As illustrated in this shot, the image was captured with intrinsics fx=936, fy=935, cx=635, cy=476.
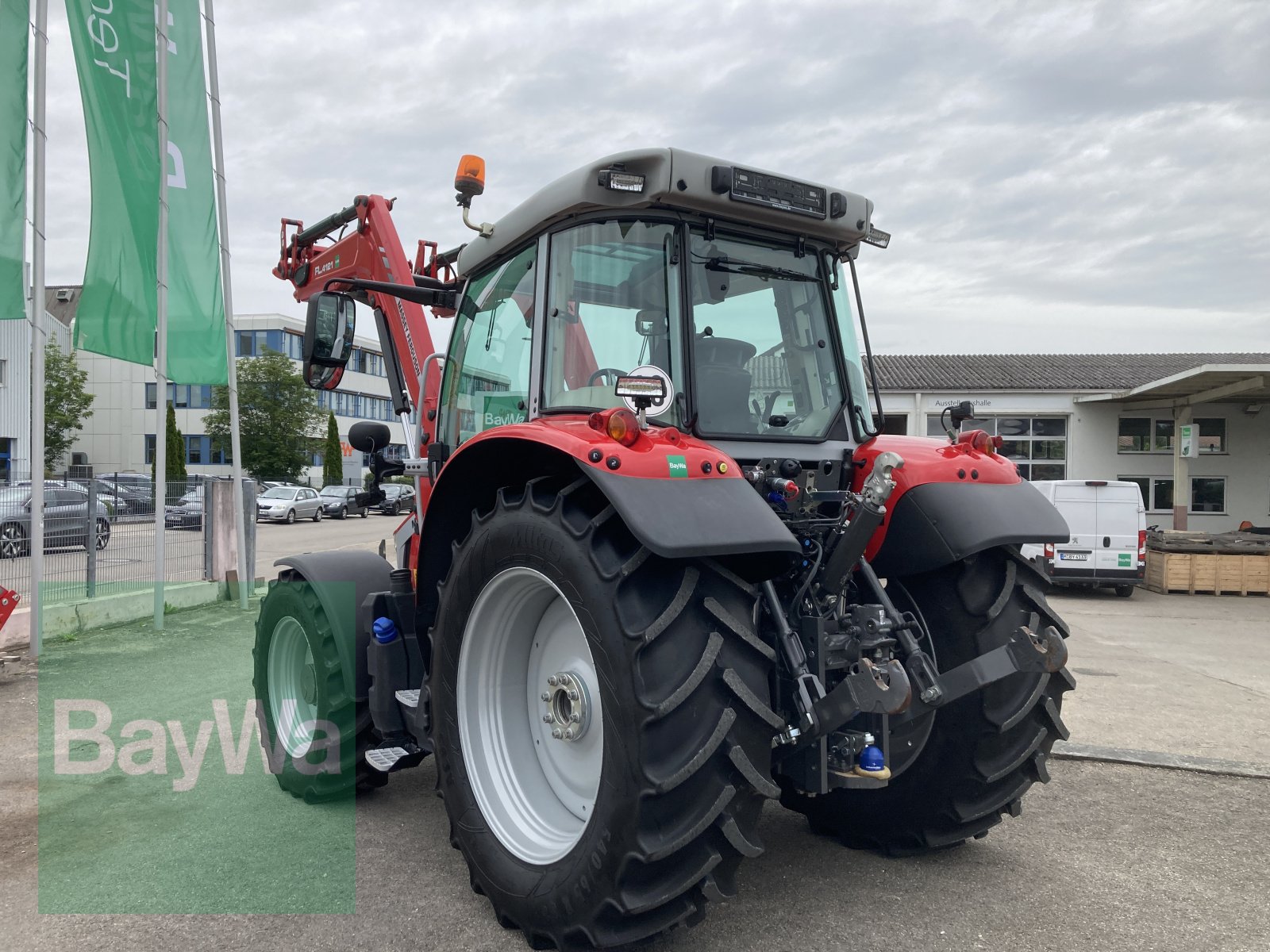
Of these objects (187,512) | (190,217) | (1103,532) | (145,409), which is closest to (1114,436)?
(1103,532)

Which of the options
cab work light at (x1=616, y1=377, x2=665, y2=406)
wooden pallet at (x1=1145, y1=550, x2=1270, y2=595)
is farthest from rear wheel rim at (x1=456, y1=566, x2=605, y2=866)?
wooden pallet at (x1=1145, y1=550, x2=1270, y2=595)

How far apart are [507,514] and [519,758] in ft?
3.16

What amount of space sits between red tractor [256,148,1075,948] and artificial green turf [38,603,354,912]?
333 mm

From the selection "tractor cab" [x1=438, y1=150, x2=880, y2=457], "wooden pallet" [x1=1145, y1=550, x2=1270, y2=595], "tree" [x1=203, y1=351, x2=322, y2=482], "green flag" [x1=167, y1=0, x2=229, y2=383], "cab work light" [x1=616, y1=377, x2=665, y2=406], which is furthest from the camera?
"tree" [x1=203, y1=351, x2=322, y2=482]

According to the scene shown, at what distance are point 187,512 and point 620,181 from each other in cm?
965

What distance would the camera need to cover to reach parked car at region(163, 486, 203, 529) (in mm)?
10797

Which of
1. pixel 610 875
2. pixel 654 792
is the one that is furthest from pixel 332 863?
pixel 654 792

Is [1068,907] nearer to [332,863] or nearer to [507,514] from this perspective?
[507,514]

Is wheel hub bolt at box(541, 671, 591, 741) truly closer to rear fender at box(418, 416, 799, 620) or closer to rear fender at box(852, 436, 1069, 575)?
rear fender at box(418, 416, 799, 620)

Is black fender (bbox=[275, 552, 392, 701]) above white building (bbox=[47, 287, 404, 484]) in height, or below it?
below

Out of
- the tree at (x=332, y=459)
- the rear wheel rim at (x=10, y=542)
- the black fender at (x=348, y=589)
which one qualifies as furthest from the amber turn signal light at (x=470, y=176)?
the tree at (x=332, y=459)

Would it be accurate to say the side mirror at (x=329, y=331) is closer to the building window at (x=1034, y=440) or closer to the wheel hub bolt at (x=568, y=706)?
the wheel hub bolt at (x=568, y=706)

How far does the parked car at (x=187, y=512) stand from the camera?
10797 mm

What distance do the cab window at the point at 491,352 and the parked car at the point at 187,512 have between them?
778 cm
